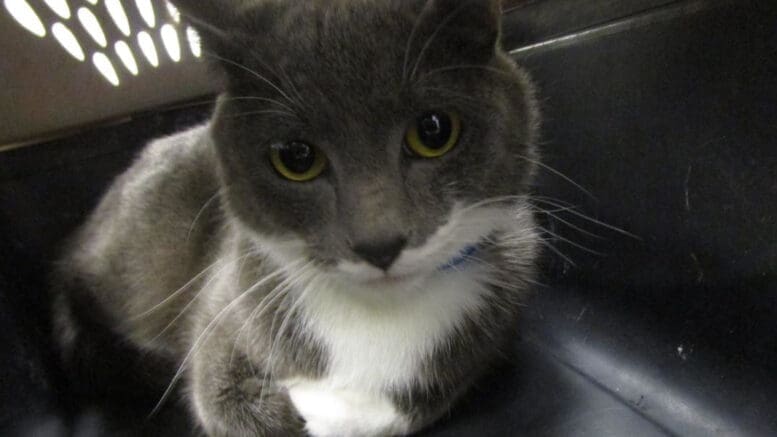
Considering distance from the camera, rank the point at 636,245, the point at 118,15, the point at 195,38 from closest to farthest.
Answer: the point at 195,38 → the point at 636,245 → the point at 118,15

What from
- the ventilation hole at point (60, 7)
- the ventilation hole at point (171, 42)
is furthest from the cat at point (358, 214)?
the ventilation hole at point (60, 7)

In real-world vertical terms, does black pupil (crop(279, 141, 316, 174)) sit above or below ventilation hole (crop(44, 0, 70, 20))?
below

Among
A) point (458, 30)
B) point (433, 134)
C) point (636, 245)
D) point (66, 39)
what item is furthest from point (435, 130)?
point (66, 39)

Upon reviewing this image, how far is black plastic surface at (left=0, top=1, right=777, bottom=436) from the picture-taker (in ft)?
3.18

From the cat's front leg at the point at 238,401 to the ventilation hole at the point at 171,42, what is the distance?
23.9 inches

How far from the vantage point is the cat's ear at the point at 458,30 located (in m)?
0.75

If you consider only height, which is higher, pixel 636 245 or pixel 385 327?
pixel 385 327

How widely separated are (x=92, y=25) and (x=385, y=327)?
2.78 feet

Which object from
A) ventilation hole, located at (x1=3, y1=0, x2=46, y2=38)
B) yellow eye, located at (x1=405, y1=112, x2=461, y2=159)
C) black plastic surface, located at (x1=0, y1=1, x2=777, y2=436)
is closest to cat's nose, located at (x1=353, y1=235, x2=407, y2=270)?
yellow eye, located at (x1=405, y1=112, x2=461, y2=159)

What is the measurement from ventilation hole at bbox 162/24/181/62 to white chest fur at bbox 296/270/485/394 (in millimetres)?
647

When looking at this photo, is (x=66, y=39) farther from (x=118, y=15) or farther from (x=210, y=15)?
(x=210, y=15)

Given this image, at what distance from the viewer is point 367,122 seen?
735mm

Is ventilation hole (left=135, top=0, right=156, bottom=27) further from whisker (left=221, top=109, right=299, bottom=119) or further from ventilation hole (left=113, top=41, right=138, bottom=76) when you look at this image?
whisker (left=221, top=109, right=299, bottom=119)

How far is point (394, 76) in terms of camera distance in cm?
74
